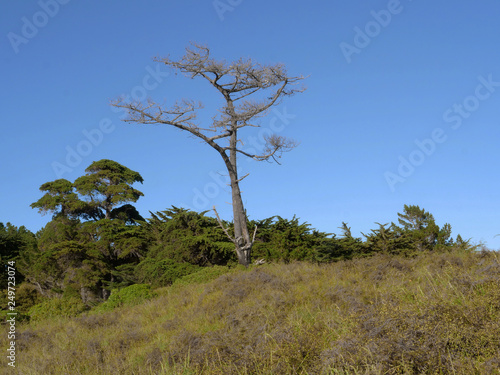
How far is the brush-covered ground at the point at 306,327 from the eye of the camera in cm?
455

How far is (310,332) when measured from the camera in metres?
5.89

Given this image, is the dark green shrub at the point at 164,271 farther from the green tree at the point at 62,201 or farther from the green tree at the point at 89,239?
the green tree at the point at 62,201

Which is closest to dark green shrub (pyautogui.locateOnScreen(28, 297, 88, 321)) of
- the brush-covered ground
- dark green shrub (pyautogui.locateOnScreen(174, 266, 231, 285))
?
the brush-covered ground

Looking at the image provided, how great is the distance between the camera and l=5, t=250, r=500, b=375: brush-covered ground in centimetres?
455

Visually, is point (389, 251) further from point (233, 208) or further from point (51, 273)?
point (51, 273)

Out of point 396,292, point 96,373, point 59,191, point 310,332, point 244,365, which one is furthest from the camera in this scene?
point 59,191

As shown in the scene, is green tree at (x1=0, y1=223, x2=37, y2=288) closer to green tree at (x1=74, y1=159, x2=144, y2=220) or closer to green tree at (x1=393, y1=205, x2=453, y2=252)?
green tree at (x1=74, y1=159, x2=144, y2=220)

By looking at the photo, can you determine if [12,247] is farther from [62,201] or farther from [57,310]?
[57,310]

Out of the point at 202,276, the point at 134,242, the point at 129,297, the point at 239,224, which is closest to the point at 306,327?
the point at 202,276

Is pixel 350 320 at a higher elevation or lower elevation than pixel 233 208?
lower

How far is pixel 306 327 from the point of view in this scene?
258 inches

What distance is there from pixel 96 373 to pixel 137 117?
40.9ft

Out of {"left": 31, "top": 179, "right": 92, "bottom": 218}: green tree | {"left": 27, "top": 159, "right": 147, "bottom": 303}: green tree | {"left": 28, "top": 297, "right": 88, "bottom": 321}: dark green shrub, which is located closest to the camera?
{"left": 28, "top": 297, "right": 88, "bottom": 321}: dark green shrub

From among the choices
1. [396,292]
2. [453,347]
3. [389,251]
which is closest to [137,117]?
[389,251]
